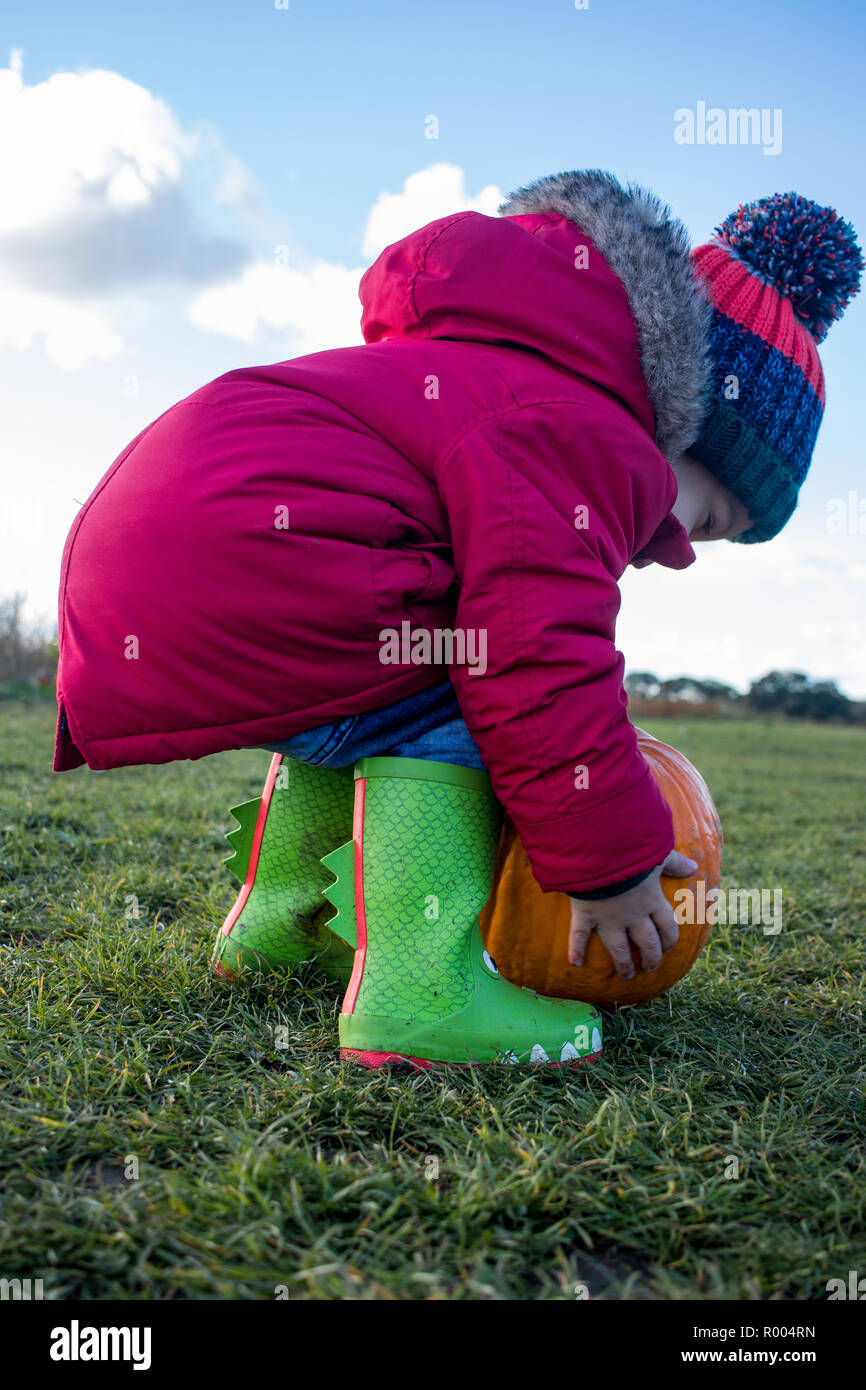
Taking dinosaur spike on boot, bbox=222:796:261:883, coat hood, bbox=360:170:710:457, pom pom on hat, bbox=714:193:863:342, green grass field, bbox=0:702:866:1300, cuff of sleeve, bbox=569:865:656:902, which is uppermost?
pom pom on hat, bbox=714:193:863:342

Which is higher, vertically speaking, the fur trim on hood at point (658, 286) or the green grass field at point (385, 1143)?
the fur trim on hood at point (658, 286)

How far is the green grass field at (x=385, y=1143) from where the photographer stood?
1.06 m

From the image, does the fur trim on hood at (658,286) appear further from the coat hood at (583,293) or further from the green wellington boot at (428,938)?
the green wellington boot at (428,938)

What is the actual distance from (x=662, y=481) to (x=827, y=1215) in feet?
4.00

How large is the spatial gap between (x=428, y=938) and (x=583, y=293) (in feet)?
4.08

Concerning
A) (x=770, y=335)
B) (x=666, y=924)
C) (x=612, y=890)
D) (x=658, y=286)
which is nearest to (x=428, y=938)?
(x=612, y=890)

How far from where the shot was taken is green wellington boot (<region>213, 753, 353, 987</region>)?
1945mm

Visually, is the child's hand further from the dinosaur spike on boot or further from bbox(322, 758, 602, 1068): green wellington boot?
the dinosaur spike on boot

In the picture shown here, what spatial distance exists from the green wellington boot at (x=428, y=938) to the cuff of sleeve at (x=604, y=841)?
163mm

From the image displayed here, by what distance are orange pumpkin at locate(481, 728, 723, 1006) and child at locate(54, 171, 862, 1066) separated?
6 centimetres

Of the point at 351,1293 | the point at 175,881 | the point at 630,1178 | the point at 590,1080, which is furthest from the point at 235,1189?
the point at 175,881

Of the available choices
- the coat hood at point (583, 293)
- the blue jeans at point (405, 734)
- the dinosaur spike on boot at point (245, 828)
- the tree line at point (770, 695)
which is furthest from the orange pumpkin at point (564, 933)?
the tree line at point (770, 695)

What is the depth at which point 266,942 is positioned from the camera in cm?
195

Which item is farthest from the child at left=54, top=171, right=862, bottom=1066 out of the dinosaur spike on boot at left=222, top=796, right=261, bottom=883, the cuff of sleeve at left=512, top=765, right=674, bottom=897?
the dinosaur spike on boot at left=222, top=796, right=261, bottom=883
